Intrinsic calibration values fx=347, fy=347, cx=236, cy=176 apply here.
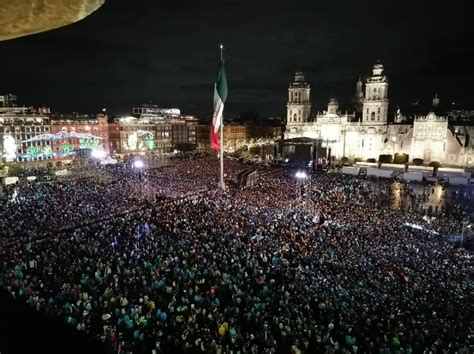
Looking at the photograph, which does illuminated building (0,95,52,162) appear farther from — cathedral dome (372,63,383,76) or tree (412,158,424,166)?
tree (412,158,424,166)

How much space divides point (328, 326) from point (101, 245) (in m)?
10.3

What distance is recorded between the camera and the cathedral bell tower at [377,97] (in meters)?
68.1

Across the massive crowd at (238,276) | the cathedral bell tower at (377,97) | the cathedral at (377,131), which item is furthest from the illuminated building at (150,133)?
the massive crowd at (238,276)

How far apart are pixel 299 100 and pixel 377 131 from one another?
1978 centimetres

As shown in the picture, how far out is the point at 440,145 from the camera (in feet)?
196

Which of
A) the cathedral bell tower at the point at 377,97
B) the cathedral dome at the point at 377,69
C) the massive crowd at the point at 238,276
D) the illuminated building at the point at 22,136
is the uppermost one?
the cathedral dome at the point at 377,69

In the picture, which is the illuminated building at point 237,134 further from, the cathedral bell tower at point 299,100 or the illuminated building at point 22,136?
the illuminated building at point 22,136

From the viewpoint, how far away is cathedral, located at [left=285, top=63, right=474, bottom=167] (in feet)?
195

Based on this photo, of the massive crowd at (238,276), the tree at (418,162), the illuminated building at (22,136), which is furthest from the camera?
the illuminated building at (22,136)

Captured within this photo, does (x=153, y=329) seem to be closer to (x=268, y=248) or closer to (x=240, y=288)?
(x=240, y=288)

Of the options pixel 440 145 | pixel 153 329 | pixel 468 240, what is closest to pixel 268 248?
pixel 153 329

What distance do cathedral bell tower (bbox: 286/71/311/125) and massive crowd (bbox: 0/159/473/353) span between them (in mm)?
59398

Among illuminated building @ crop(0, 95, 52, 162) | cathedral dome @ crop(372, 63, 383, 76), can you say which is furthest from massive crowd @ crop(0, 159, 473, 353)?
cathedral dome @ crop(372, 63, 383, 76)

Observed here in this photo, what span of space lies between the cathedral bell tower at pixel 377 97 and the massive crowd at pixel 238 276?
50.2 m
